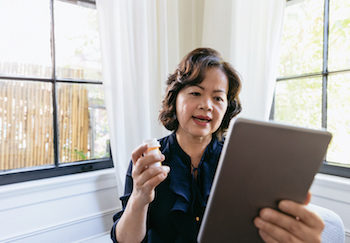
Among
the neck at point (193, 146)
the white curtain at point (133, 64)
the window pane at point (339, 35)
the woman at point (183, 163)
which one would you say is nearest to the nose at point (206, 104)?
the woman at point (183, 163)

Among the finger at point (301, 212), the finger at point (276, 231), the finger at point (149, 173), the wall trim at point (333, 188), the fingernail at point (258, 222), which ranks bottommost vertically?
the wall trim at point (333, 188)

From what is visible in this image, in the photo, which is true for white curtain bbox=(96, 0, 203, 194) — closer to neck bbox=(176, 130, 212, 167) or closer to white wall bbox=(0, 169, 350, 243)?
white wall bbox=(0, 169, 350, 243)

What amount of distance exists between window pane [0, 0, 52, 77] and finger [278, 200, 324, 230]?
1516 millimetres

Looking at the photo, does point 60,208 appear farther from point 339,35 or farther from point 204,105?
point 339,35

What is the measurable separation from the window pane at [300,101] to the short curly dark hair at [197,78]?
0.66 m

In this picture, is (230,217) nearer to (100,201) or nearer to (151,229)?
(151,229)

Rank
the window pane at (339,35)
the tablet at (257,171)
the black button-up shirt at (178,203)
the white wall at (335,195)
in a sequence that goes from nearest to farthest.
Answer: the tablet at (257,171)
the black button-up shirt at (178,203)
the white wall at (335,195)
the window pane at (339,35)

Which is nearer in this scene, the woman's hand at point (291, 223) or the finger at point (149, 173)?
the woman's hand at point (291, 223)

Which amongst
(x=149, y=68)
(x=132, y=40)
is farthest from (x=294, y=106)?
(x=132, y=40)

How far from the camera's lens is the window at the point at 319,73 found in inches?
53.7

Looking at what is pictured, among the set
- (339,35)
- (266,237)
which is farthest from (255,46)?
(266,237)

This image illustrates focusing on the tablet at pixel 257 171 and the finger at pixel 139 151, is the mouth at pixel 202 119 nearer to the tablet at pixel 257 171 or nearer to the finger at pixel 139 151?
the finger at pixel 139 151

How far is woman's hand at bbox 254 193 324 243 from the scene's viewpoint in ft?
1.76

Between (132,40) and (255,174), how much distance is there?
1.30m
